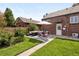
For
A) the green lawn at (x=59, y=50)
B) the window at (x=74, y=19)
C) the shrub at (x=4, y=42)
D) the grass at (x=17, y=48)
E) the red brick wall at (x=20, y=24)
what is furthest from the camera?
the window at (x=74, y=19)

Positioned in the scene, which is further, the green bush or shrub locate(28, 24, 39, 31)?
the green bush

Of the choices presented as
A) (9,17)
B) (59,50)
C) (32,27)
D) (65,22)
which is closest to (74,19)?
(65,22)

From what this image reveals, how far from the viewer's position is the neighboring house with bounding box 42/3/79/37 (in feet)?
61.0

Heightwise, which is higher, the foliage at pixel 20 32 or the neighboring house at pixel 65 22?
the neighboring house at pixel 65 22

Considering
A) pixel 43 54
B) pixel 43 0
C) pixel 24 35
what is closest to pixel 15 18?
pixel 24 35

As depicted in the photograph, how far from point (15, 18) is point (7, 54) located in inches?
190

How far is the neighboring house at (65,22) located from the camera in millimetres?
18598

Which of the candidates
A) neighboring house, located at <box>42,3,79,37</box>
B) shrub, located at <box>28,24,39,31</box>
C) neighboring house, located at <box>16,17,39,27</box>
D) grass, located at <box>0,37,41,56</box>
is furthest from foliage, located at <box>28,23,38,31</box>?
neighboring house, located at <box>42,3,79,37</box>

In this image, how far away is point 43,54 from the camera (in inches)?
436

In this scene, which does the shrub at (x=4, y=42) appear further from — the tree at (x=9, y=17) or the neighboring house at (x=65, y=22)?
the neighboring house at (x=65, y=22)

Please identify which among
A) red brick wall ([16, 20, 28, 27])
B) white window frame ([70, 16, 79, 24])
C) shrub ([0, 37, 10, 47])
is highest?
white window frame ([70, 16, 79, 24])

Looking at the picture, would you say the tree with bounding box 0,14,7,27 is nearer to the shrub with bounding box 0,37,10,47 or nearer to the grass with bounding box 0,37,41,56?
the shrub with bounding box 0,37,10,47

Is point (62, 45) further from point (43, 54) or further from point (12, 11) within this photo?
point (12, 11)

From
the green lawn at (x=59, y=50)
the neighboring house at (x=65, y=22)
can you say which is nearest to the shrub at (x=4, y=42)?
the green lawn at (x=59, y=50)
